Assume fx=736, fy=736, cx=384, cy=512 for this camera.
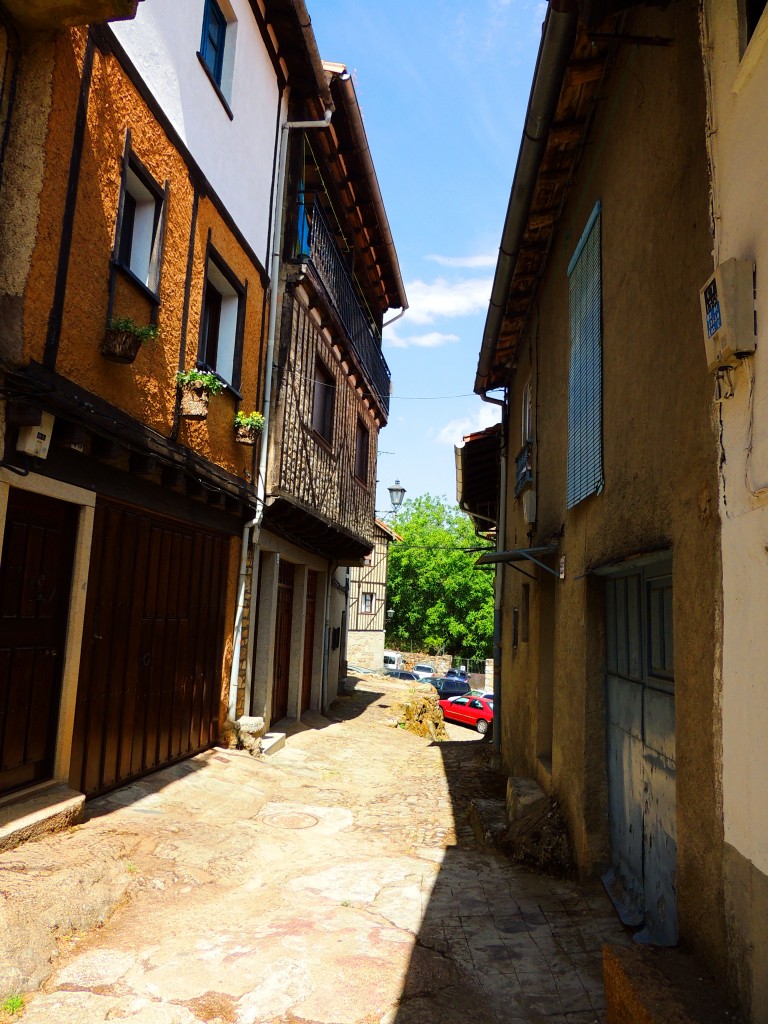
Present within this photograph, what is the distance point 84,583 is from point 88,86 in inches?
136

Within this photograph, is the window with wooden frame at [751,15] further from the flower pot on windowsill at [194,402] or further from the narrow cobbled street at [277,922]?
the flower pot on windowsill at [194,402]

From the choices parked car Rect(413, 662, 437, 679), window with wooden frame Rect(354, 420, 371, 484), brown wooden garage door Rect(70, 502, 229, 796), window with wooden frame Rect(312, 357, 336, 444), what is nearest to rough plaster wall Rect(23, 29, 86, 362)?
brown wooden garage door Rect(70, 502, 229, 796)

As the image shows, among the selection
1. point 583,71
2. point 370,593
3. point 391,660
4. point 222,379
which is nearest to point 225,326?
point 222,379

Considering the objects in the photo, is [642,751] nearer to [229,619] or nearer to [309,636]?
[229,619]

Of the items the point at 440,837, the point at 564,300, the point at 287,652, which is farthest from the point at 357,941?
the point at 287,652

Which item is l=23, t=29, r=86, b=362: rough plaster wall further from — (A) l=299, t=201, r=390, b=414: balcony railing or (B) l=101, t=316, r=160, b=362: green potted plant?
(A) l=299, t=201, r=390, b=414: balcony railing

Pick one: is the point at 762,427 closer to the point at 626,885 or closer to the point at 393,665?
the point at 626,885

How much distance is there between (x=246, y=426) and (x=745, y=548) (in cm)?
623

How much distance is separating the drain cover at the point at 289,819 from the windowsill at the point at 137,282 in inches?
177

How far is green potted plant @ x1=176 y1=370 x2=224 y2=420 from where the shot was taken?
6699mm

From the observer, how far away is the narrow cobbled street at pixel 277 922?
3258 millimetres

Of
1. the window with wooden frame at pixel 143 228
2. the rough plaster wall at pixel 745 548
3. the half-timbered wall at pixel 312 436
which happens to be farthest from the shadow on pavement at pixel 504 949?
the half-timbered wall at pixel 312 436

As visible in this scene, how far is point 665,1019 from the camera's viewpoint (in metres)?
2.47

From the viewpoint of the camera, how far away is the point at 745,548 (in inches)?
106
